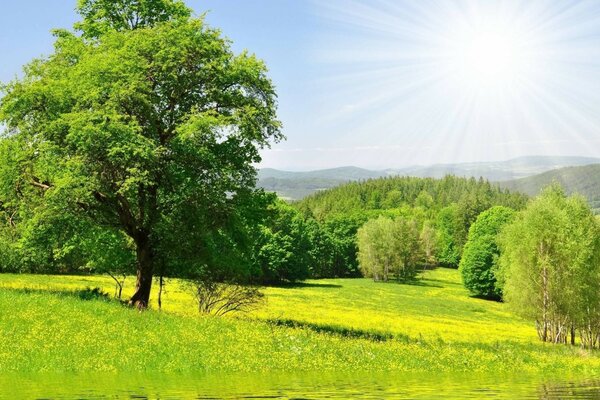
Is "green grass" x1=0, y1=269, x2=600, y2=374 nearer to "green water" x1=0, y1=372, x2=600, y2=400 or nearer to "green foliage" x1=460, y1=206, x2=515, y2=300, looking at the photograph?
"green water" x1=0, y1=372, x2=600, y2=400

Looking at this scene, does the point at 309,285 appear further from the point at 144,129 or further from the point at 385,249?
the point at 144,129

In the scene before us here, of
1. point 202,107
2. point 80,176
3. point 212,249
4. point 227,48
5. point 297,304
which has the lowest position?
point 297,304

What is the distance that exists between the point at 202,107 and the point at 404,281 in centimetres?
12325

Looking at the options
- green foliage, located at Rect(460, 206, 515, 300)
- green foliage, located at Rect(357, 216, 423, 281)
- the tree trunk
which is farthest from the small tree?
green foliage, located at Rect(357, 216, 423, 281)

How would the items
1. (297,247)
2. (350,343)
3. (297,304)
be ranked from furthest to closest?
(297,247)
(297,304)
(350,343)

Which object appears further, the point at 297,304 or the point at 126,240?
the point at 297,304

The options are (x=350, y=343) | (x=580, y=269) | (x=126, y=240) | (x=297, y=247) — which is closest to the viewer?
(x=350, y=343)

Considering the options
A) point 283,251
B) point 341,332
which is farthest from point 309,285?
point 341,332

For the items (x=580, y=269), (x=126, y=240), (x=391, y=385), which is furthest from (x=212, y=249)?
(x=580, y=269)

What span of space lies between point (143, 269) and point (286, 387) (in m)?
21.1

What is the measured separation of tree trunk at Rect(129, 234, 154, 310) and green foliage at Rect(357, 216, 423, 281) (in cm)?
A: 11903

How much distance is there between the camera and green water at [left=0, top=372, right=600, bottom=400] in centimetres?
1570

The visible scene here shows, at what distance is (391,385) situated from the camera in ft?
62.5

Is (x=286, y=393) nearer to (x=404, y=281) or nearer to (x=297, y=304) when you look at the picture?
(x=297, y=304)
